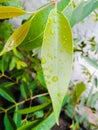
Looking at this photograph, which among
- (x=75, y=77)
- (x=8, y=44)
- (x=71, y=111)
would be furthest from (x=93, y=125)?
(x=8, y=44)

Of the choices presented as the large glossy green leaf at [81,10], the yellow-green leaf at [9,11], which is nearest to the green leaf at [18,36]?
the yellow-green leaf at [9,11]

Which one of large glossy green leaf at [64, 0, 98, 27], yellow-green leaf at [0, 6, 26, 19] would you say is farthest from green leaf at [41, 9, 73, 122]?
large glossy green leaf at [64, 0, 98, 27]

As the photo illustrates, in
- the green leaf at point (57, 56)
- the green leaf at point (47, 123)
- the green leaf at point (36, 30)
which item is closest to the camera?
the green leaf at point (57, 56)

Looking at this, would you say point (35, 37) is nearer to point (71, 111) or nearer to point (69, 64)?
point (69, 64)

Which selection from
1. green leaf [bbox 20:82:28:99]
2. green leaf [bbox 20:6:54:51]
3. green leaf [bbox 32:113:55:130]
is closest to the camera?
green leaf [bbox 20:6:54:51]

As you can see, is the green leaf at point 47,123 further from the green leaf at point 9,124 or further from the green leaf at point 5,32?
the green leaf at point 5,32

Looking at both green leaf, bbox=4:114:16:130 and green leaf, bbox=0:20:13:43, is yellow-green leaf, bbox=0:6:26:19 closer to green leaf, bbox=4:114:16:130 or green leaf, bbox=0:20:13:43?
green leaf, bbox=4:114:16:130
